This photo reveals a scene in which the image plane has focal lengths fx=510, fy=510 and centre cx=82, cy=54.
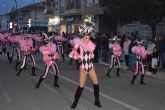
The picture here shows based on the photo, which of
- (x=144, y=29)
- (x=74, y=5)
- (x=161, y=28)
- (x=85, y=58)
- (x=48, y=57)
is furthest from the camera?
(x=74, y=5)

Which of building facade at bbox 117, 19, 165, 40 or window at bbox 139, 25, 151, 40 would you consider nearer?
building facade at bbox 117, 19, 165, 40

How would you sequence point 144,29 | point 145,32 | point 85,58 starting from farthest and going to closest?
point 144,29 → point 145,32 → point 85,58

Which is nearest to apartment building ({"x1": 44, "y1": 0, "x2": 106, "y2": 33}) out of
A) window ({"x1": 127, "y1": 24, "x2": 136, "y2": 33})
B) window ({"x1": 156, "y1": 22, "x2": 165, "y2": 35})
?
window ({"x1": 127, "y1": 24, "x2": 136, "y2": 33})

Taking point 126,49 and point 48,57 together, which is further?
point 126,49

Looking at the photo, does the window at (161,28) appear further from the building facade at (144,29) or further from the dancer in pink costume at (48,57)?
the dancer in pink costume at (48,57)

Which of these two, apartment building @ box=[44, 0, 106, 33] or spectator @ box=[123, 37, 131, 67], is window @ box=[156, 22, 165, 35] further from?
spectator @ box=[123, 37, 131, 67]

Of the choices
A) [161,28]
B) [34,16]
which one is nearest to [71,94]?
[161,28]

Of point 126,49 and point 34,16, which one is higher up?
point 34,16

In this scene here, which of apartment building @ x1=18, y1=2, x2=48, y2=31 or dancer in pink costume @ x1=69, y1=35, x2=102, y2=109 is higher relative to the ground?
apartment building @ x1=18, y1=2, x2=48, y2=31

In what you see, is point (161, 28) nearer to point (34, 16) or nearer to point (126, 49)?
point (126, 49)

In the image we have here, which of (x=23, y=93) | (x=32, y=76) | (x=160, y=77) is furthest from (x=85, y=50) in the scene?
(x=160, y=77)

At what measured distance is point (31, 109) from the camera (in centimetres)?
1184

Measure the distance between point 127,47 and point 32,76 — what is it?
8.48 m

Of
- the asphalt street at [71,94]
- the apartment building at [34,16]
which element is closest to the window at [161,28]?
the asphalt street at [71,94]
